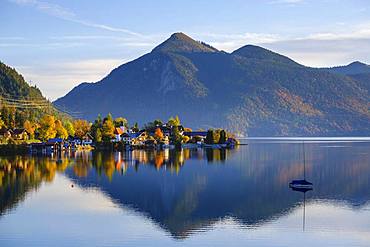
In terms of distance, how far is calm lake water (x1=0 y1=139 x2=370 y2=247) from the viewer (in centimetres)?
2956

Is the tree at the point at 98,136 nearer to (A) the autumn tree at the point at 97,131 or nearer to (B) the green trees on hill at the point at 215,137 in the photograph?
(A) the autumn tree at the point at 97,131

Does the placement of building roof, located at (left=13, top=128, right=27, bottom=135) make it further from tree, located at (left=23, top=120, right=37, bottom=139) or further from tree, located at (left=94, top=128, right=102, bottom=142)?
tree, located at (left=94, top=128, right=102, bottom=142)

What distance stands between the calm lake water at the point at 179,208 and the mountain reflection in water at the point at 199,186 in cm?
7

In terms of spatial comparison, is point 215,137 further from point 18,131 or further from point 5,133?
point 5,133

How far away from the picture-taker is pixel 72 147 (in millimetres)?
116625

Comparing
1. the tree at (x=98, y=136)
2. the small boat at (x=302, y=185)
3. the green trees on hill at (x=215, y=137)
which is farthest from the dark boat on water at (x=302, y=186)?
the green trees on hill at (x=215, y=137)

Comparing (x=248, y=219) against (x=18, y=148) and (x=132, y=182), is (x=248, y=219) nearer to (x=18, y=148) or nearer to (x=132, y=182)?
(x=132, y=182)

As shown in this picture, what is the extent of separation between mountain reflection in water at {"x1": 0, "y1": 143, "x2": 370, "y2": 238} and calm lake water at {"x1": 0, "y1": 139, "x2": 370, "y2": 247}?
0.07 metres

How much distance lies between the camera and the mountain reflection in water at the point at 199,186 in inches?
1436

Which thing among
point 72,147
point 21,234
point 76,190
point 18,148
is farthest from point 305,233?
point 72,147

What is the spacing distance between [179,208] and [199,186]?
39.3 feet

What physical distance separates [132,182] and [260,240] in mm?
25212

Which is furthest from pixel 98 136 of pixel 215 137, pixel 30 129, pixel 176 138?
pixel 215 137

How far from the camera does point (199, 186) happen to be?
1984 inches
